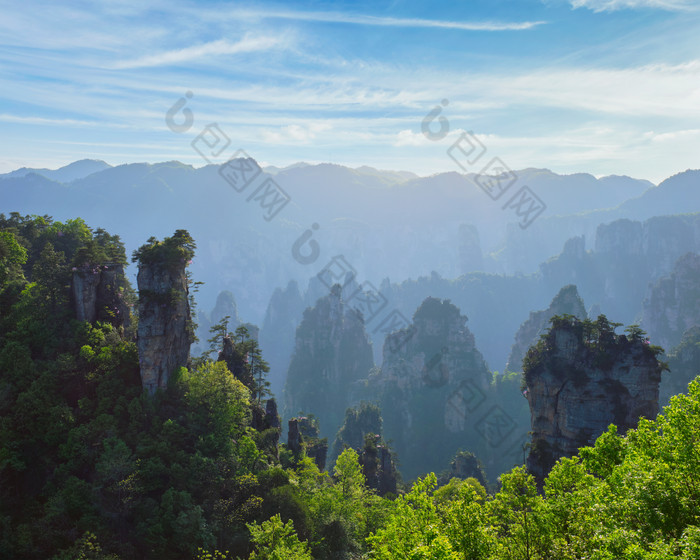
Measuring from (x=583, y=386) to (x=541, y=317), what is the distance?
105m

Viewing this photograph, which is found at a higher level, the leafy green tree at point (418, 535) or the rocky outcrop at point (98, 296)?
the rocky outcrop at point (98, 296)

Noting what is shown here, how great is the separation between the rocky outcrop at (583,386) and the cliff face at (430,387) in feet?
204

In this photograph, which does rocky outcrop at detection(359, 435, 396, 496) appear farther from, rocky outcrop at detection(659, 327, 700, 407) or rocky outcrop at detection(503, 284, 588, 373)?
rocky outcrop at detection(503, 284, 588, 373)

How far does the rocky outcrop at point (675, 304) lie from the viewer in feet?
469

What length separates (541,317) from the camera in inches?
5714

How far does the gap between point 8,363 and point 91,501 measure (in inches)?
594

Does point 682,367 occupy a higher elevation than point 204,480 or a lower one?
lower

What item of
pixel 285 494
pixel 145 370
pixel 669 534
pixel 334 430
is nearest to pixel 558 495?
pixel 669 534

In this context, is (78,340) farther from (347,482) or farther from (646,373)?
(646,373)

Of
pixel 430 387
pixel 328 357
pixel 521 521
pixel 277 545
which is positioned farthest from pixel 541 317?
pixel 521 521

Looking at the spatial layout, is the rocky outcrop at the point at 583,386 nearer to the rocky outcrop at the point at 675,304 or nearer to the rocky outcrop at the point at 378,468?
the rocky outcrop at the point at 378,468

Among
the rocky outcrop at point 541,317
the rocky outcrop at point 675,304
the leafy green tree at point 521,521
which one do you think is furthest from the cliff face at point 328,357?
the leafy green tree at point 521,521

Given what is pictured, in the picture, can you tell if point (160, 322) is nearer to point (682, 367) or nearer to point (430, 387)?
point (430, 387)

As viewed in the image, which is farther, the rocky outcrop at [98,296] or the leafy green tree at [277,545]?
the rocky outcrop at [98,296]
